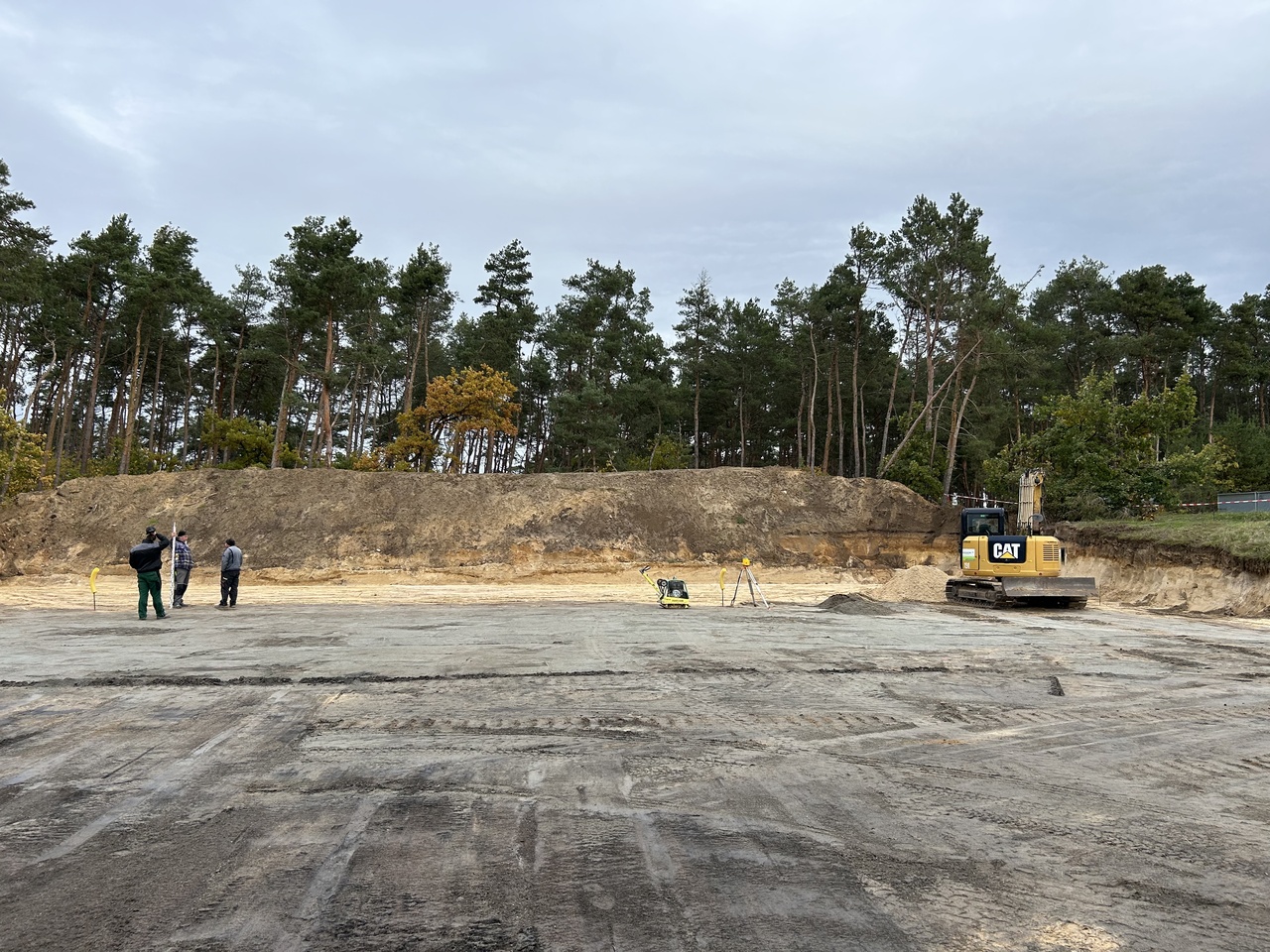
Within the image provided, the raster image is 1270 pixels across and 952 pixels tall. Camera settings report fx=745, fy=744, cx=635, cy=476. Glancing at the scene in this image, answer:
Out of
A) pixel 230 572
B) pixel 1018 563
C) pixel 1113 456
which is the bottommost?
pixel 230 572

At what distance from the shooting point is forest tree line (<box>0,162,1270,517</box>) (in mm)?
35375

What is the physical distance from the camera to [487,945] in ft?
9.41

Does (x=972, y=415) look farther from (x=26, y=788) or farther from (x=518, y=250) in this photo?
(x=26, y=788)

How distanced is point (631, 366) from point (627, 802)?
45.5m

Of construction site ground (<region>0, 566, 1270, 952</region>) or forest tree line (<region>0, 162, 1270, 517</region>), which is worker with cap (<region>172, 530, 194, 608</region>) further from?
forest tree line (<region>0, 162, 1270, 517</region>)

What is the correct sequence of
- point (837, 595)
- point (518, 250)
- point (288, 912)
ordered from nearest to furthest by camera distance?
point (288, 912) < point (837, 595) < point (518, 250)

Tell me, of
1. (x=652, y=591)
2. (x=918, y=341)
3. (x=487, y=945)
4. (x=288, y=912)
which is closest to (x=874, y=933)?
(x=487, y=945)

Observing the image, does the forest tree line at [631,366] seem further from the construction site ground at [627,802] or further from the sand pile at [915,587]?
the construction site ground at [627,802]

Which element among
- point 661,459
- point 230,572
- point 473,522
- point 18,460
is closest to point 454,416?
point 473,522

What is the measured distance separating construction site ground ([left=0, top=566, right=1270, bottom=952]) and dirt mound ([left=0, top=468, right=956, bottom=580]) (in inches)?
811

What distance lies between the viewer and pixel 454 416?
4109cm

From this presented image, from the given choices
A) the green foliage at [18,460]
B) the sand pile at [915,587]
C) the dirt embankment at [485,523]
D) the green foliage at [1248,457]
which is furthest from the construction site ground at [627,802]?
the green foliage at [1248,457]

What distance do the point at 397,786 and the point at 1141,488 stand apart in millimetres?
32542

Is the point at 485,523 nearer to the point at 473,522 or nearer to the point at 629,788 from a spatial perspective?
the point at 473,522
